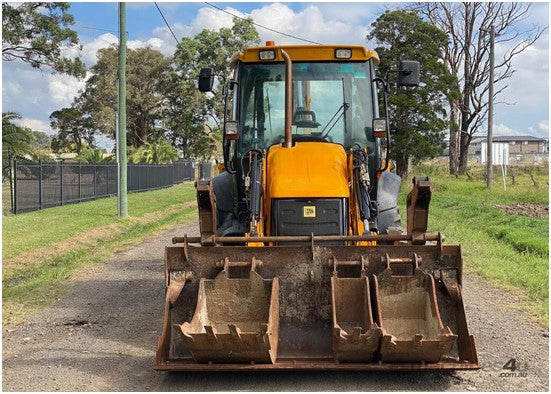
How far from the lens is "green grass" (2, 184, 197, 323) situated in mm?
9938

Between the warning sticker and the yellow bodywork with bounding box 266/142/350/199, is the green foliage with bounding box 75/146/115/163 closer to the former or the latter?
the yellow bodywork with bounding box 266/142/350/199

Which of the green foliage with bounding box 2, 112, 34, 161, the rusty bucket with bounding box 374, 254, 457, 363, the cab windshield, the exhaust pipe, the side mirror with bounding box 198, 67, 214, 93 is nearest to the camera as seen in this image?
the rusty bucket with bounding box 374, 254, 457, 363

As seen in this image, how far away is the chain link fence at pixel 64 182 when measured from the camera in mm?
22844

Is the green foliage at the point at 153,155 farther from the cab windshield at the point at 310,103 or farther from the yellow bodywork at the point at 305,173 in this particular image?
the yellow bodywork at the point at 305,173

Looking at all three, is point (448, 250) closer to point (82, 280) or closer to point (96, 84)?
point (82, 280)

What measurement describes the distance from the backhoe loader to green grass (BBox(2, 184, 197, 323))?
9.64 ft

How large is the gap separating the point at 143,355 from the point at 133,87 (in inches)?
2216

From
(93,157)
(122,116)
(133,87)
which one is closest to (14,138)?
(122,116)

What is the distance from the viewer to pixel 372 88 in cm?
837

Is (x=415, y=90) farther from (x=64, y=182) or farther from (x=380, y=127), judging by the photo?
(x=380, y=127)

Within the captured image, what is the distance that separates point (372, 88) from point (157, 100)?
5495cm

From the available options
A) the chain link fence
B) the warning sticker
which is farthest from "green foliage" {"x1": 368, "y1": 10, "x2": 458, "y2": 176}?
the warning sticker

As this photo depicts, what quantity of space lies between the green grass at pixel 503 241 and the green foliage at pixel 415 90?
390 inches

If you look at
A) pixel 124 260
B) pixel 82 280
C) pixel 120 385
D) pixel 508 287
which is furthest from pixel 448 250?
pixel 124 260
